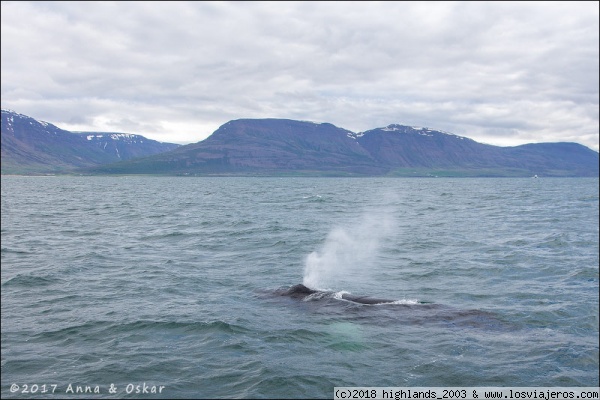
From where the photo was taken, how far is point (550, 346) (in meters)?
18.4

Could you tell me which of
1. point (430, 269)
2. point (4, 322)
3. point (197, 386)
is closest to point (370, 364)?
point (197, 386)

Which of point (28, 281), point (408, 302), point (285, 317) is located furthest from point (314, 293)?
point (28, 281)

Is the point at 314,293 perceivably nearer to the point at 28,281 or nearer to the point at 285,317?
the point at 285,317

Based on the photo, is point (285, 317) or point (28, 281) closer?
point (285, 317)

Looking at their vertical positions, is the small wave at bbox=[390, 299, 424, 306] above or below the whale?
below

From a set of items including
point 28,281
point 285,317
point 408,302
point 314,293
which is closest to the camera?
point 285,317

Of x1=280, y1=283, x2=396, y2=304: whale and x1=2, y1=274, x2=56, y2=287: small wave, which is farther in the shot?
x1=2, y1=274, x2=56, y2=287: small wave

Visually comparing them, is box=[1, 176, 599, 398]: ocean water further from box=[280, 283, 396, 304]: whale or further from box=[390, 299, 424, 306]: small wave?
box=[280, 283, 396, 304]: whale

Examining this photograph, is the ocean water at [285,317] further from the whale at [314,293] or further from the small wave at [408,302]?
the whale at [314,293]

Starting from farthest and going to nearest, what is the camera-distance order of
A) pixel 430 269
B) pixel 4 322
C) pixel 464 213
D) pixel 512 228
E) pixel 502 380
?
pixel 464 213 → pixel 512 228 → pixel 430 269 → pixel 4 322 → pixel 502 380

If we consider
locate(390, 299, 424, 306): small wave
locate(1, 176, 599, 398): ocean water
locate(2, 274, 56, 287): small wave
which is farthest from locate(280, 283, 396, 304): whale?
locate(2, 274, 56, 287): small wave

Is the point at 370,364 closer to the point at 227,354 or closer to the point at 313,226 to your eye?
the point at 227,354

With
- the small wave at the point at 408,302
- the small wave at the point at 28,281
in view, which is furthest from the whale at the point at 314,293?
the small wave at the point at 28,281

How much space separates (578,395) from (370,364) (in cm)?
659
